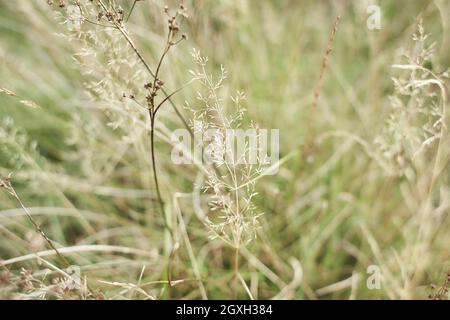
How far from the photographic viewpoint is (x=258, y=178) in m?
1.09

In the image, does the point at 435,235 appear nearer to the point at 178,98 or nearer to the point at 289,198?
the point at 289,198

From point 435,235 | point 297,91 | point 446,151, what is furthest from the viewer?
point 297,91

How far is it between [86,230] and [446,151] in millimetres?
1070

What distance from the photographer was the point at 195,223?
53.5 inches

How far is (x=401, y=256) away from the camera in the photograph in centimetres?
125

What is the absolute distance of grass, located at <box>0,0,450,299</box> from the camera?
119cm

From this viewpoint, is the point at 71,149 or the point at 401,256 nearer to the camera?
the point at 401,256

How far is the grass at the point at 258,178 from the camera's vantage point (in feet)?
3.89

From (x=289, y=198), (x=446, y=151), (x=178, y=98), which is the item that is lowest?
(x=289, y=198)

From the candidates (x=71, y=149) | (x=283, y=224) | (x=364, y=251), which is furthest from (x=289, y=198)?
(x=71, y=149)

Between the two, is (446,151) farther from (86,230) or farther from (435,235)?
(86,230)
